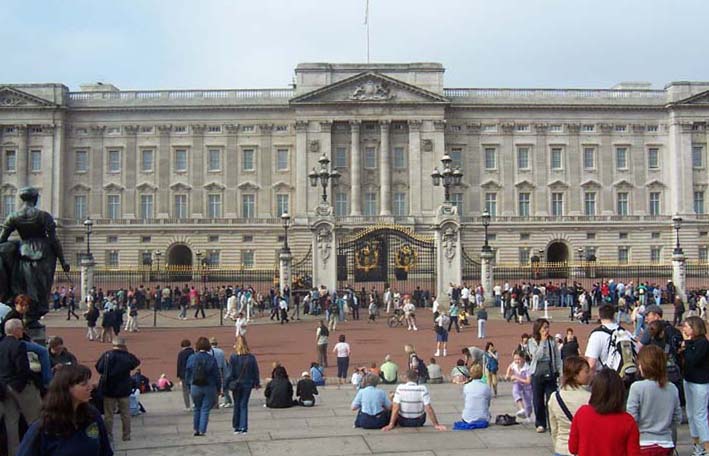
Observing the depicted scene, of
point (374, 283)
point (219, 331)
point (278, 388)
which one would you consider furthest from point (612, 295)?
point (278, 388)

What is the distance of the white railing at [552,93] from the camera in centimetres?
6712

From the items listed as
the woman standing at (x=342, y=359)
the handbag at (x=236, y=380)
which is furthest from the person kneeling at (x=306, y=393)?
the woman standing at (x=342, y=359)

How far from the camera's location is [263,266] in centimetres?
6631

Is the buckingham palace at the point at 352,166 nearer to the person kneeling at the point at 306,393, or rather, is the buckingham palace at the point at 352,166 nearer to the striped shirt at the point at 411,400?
the person kneeling at the point at 306,393

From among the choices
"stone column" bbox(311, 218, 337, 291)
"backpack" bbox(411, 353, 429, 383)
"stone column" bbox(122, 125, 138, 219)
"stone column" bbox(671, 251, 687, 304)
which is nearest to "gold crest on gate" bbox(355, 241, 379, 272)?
"stone column" bbox(311, 218, 337, 291)

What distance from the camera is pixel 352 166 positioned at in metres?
65.3

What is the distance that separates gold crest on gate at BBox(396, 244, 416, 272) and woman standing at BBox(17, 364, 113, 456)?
35.8m

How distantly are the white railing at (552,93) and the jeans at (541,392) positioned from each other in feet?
188

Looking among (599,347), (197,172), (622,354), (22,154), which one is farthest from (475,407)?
(22,154)

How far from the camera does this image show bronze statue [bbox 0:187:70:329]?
1310cm

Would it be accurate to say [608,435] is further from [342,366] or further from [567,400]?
[342,366]

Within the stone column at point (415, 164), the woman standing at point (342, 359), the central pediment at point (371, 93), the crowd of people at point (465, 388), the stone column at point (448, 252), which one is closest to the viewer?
the crowd of people at point (465, 388)

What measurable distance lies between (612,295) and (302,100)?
3281 centimetres

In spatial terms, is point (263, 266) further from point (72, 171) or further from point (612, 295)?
point (612, 295)
